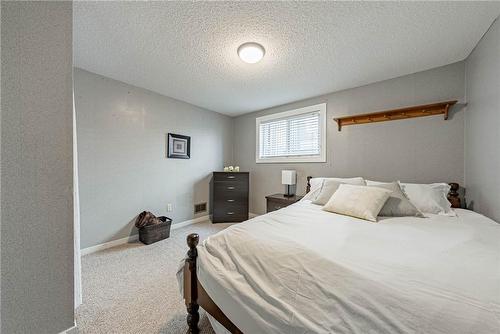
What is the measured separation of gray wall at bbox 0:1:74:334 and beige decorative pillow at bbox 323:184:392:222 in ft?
6.50

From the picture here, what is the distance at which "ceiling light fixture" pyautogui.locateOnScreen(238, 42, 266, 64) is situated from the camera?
71.8 inches

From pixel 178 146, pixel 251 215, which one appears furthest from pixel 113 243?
pixel 251 215

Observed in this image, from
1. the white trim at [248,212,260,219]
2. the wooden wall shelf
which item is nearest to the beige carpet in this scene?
the white trim at [248,212,260,219]

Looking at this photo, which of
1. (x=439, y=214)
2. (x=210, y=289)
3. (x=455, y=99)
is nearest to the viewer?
(x=210, y=289)

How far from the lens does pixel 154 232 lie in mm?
2723

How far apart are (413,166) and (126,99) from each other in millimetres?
4106

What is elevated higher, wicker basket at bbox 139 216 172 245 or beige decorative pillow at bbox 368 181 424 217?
beige decorative pillow at bbox 368 181 424 217

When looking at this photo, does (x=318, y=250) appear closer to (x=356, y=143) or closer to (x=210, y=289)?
(x=210, y=289)

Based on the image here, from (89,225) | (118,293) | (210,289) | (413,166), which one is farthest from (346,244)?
(89,225)

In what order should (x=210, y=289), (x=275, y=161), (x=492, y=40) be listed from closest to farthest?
(x=210, y=289)
(x=492, y=40)
(x=275, y=161)

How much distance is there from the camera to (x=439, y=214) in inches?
67.2

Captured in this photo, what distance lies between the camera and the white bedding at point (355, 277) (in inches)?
23.2

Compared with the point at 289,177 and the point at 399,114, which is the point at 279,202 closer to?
the point at 289,177

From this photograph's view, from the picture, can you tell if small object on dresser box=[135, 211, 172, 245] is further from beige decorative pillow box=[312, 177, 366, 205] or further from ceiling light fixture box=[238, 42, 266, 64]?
ceiling light fixture box=[238, 42, 266, 64]
